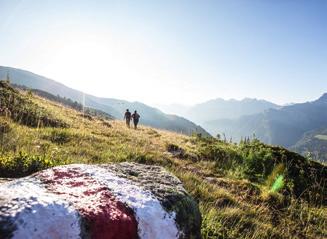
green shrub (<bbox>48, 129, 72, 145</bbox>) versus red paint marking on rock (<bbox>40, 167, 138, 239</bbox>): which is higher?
red paint marking on rock (<bbox>40, 167, 138, 239</bbox>)

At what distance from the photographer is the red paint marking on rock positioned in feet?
11.0

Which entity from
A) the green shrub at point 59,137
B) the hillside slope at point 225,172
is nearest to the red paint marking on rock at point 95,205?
the hillside slope at point 225,172

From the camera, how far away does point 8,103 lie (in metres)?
18.9

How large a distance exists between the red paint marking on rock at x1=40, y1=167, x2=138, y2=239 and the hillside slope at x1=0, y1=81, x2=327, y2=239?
321 centimetres

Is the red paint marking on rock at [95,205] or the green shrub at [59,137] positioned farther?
the green shrub at [59,137]

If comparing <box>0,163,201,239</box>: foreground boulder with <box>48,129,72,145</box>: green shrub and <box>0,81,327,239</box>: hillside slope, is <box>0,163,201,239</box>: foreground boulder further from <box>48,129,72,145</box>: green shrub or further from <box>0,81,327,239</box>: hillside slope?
<box>48,129,72,145</box>: green shrub

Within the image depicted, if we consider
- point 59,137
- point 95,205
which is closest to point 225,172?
point 59,137

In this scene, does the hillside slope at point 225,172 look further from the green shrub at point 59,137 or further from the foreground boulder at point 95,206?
the foreground boulder at point 95,206

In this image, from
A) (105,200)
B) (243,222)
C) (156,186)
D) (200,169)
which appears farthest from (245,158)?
(105,200)

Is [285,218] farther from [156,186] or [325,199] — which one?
[156,186]

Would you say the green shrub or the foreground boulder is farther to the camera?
the green shrub

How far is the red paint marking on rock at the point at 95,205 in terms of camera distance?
131 inches

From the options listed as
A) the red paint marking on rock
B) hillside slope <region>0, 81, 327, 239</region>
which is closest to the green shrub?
hillside slope <region>0, 81, 327, 239</region>

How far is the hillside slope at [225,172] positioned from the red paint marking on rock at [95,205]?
126 inches
